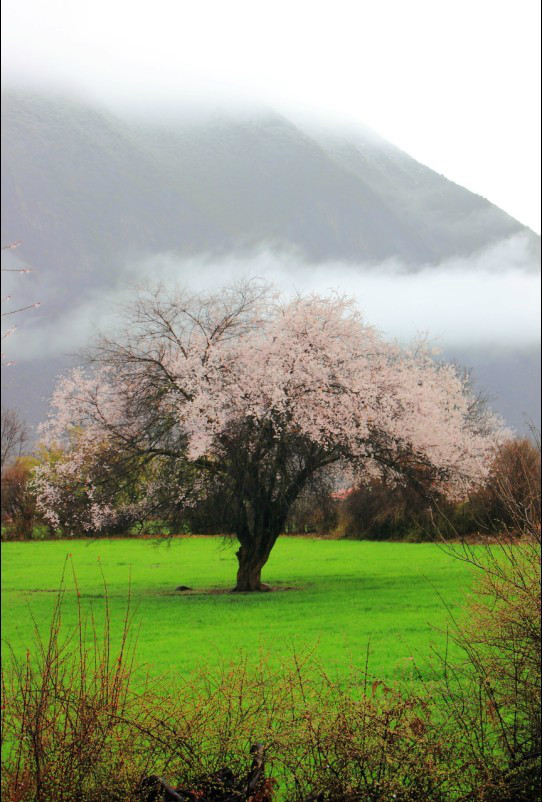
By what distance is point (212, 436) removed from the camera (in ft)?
75.9

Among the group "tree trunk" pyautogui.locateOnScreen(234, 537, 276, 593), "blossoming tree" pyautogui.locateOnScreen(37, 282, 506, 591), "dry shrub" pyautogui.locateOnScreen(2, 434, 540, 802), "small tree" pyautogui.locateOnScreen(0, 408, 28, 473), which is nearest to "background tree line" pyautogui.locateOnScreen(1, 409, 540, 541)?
"small tree" pyautogui.locateOnScreen(0, 408, 28, 473)

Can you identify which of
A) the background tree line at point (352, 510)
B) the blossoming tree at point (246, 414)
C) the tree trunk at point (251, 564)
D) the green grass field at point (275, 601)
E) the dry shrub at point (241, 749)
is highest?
the blossoming tree at point (246, 414)

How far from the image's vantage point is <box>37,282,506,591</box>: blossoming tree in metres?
23.5

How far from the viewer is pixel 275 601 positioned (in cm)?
2342

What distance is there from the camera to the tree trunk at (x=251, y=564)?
26000mm

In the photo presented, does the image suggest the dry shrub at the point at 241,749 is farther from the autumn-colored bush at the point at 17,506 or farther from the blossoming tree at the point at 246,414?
the autumn-colored bush at the point at 17,506

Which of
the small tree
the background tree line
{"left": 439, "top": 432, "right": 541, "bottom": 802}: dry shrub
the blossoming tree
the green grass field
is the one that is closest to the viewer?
{"left": 439, "top": 432, "right": 541, "bottom": 802}: dry shrub

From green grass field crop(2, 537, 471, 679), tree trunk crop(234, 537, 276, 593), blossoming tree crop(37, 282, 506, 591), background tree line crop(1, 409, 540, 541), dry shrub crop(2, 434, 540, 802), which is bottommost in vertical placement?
green grass field crop(2, 537, 471, 679)

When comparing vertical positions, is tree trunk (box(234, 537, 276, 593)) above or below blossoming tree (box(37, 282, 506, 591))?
below

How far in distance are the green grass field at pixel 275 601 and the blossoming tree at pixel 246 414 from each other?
8.91 feet

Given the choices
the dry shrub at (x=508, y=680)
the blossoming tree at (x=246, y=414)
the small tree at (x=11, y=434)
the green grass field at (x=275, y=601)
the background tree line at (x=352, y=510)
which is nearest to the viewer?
the dry shrub at (x=508, y=680)

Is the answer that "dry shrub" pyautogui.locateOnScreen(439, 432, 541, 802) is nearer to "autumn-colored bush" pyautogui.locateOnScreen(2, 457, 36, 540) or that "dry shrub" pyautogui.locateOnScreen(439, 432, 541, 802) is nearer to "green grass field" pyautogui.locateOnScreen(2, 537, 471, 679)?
"green grass field" pyautogui.locateOnScreen(2, 537, 471, 679)

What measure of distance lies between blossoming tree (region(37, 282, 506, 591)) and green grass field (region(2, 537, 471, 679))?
2714mm

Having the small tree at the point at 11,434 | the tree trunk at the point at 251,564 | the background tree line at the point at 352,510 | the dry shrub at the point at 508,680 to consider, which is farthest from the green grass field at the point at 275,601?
the small tree at the point at 11,434
